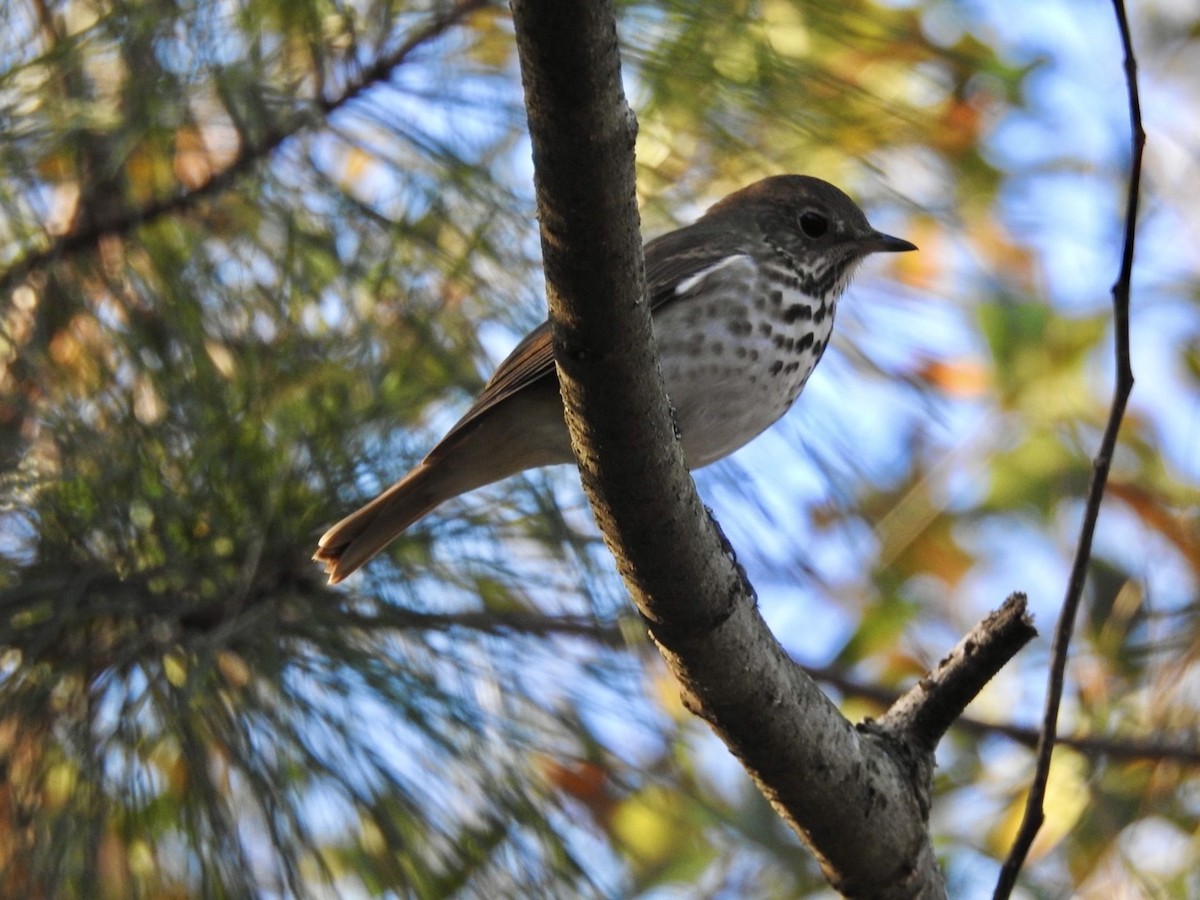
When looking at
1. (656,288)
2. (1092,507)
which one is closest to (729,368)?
(656,288)

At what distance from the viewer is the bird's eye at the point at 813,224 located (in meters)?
3.17

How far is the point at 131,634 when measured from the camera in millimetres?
2207

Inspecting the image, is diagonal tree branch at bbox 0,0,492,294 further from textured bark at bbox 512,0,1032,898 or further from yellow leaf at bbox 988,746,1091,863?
yellow leaf at bbox 988,746,1091,863

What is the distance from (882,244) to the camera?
10.6 feet

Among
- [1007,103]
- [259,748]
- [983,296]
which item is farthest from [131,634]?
[1007,103]

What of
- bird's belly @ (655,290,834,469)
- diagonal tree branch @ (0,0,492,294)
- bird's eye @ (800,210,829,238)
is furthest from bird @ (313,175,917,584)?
diagonal tree branch @ (0,0,492,294)

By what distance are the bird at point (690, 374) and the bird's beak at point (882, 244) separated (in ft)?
0.65

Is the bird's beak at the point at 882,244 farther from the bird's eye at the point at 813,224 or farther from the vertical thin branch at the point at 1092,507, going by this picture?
the vertical thin branch at the point at 1092,507

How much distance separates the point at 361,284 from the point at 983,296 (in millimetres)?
2057

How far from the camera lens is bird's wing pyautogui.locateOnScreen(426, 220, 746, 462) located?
2.49 meters

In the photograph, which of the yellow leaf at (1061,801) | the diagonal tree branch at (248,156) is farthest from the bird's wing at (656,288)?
the yellow leaf at (1061,801)

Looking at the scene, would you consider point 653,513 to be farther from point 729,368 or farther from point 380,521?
point 729,368

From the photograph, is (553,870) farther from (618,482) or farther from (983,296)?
(983,296)

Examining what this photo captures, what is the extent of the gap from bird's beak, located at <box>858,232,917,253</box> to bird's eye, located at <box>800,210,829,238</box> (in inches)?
3.4
